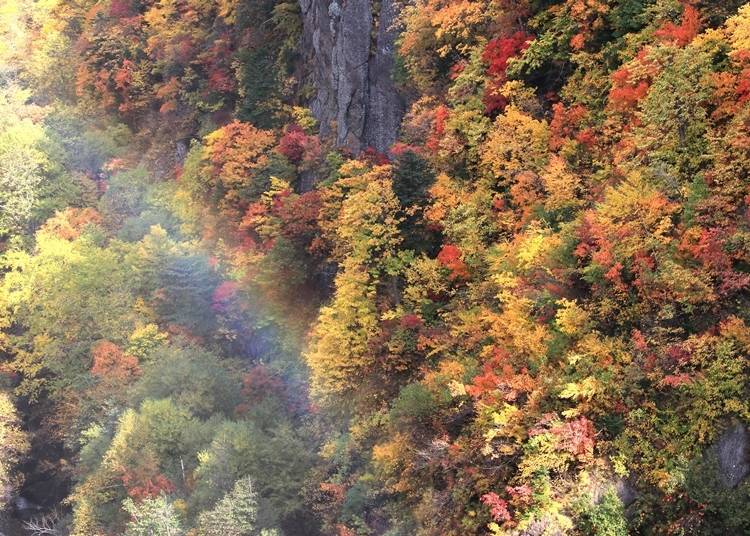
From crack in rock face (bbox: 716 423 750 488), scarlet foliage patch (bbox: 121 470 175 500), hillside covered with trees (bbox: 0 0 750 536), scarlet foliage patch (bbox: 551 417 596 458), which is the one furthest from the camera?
scarlet foliage patch (bbox: 121 470 175 500)

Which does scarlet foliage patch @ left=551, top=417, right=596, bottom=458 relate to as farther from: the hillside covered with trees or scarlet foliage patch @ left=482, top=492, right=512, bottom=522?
scarlet foliage patch @ left=482, top=492, right=512, bottom=522

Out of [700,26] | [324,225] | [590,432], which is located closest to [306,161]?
[324,225]

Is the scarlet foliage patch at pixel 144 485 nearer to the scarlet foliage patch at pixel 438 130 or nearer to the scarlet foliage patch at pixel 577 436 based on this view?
the scarlet foliage patch at pixel 438 130

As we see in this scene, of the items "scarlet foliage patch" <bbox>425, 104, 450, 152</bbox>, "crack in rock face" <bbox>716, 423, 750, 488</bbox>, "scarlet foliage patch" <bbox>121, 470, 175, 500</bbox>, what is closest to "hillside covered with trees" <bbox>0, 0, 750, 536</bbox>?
"crack in rock face" <bbox>716, 423, 750, 488</bbox>

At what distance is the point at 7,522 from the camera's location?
133 ft

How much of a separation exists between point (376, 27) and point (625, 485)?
26496mm

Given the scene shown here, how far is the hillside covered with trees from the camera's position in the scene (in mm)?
17703

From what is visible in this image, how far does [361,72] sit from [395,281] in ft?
44.8

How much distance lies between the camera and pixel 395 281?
2856 centimetres

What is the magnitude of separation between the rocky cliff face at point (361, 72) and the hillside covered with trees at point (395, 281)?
0.14m

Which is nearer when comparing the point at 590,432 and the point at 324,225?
the point at 590,432

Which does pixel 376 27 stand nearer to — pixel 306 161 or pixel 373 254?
pixel 306 161

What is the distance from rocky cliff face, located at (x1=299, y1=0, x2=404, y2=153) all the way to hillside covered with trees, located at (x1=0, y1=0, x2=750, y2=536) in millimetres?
137

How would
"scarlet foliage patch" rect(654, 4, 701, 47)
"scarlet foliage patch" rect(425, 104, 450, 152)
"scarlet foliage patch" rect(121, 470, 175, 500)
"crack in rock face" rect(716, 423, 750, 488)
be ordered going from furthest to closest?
"scarlet foliage patch" rect(121, 470, 175, 500), "scarlet foliage patch" rect(425, 104, 450, 152), "scarlet foliage patch" rect(654, 4, 701, 47), "crack in rock face" rect(716, 423, 750, 488)
